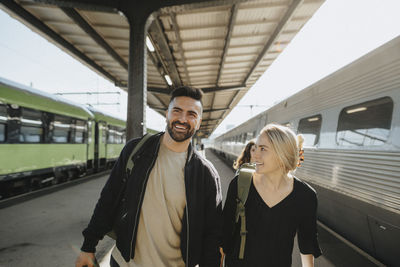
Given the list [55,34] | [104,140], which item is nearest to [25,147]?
[55,34]

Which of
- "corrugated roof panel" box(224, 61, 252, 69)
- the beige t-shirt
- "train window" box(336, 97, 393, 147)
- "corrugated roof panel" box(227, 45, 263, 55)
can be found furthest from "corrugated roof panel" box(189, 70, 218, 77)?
the beige t-shirt

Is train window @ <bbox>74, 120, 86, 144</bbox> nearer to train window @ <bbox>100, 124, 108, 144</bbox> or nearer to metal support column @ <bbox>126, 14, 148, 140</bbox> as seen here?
train window @ <bbox>100, 124, 108, 144</bbox>

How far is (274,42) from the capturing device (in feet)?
27.6

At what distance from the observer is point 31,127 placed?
6574 mm

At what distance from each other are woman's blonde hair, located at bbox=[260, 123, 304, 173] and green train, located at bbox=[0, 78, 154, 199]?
6.34 meters

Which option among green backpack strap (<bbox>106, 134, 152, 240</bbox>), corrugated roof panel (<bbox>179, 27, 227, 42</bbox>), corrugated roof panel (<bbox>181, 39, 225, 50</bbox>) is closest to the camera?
green backpack strap (<bbox>106, 134, 152, 240</bbox>)

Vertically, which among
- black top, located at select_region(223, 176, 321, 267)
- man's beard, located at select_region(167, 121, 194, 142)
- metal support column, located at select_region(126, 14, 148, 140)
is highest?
metal support column, located at select_region(126, 14, 148, 140)

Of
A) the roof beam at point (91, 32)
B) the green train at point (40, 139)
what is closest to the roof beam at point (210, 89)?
the roof beam at point (91, 32)


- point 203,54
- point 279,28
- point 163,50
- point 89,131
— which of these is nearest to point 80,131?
point 89,131

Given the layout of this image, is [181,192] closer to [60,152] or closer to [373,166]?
[373,166]

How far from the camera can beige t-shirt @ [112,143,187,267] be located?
1.57 m

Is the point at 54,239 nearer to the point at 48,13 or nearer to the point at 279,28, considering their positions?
the point at 48,13

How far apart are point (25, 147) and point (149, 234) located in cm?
638

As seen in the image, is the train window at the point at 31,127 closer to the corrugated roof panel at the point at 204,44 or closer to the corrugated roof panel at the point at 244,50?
the corrugated roof panel at the point at 204,44
